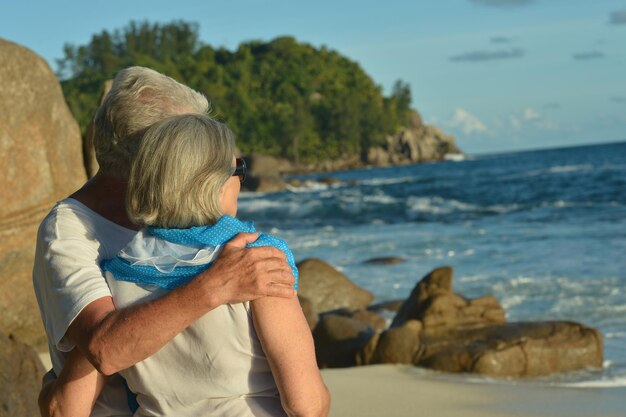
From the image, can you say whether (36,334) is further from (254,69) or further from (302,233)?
(254,69)

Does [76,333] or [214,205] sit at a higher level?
[214,205]

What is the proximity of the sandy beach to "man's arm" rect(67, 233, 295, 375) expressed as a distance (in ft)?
11.1

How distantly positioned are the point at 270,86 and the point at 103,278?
113 meters

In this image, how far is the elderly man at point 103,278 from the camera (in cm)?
230

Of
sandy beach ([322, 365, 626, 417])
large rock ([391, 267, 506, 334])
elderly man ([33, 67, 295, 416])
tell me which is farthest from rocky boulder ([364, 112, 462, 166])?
elderly man ([33, 67, 295, 416])

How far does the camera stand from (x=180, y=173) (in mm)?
2303

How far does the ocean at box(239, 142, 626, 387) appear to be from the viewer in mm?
10703

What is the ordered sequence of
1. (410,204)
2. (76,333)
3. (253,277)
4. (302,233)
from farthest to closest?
(410,204), (302,233), (76,333), (253,277)

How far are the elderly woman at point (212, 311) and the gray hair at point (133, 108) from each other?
0.22 metres

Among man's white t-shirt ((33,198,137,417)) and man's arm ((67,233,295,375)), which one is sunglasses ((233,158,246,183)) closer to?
man's arm ((67,233,295,375))

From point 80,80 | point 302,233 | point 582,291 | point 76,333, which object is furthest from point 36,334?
point 80,80

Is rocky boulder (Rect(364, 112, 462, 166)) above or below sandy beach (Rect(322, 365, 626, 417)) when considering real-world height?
below

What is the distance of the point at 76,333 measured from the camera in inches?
96.9

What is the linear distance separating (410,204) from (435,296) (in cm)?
2655
